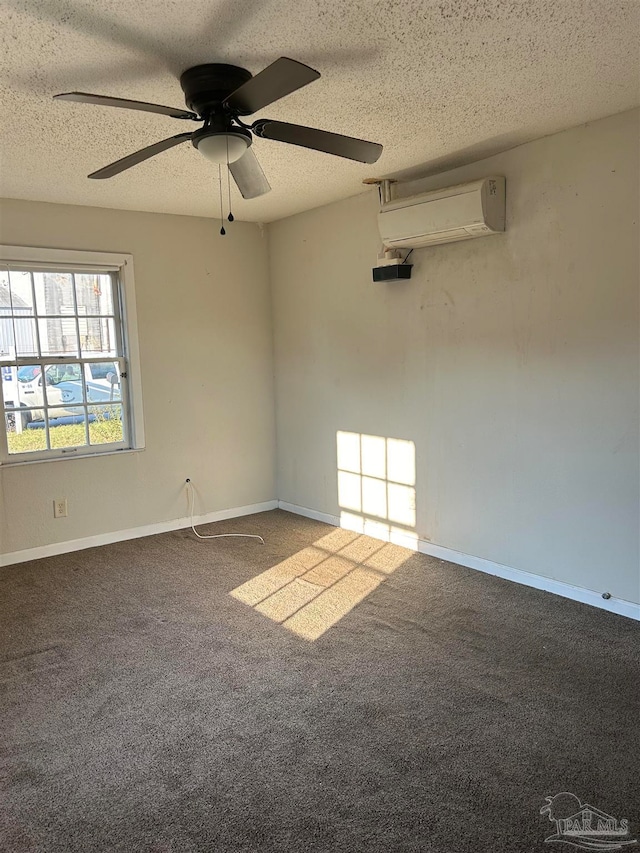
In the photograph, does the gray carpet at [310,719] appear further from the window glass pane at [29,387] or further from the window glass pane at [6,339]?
the window glass pane at [6,339]

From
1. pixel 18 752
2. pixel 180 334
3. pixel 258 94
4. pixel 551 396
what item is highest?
pixel 258 94

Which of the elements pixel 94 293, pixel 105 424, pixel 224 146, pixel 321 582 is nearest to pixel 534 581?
pixel 321 582

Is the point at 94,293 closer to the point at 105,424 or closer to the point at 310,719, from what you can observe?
the point at 105,424

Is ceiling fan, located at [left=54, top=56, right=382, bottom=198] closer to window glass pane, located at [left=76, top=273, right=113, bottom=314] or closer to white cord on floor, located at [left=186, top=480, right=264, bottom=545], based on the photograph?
window glass pane, located at [left=76, top=273, right=113, bottom=314]

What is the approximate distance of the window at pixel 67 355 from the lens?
13.9 feet

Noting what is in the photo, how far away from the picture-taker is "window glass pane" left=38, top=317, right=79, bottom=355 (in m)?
4.36

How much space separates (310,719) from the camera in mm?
2432

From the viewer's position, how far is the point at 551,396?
3.42 metres

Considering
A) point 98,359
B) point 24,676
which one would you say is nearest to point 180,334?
point 98,359

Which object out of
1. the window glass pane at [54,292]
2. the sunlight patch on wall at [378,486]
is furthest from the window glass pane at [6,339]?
Result: the sunlight patch on wall at [378,486]

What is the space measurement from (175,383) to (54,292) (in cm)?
109

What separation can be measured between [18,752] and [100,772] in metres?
0.37

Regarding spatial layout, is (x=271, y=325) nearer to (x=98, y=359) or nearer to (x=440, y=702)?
(x=98, y=359)

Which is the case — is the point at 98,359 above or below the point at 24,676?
above
